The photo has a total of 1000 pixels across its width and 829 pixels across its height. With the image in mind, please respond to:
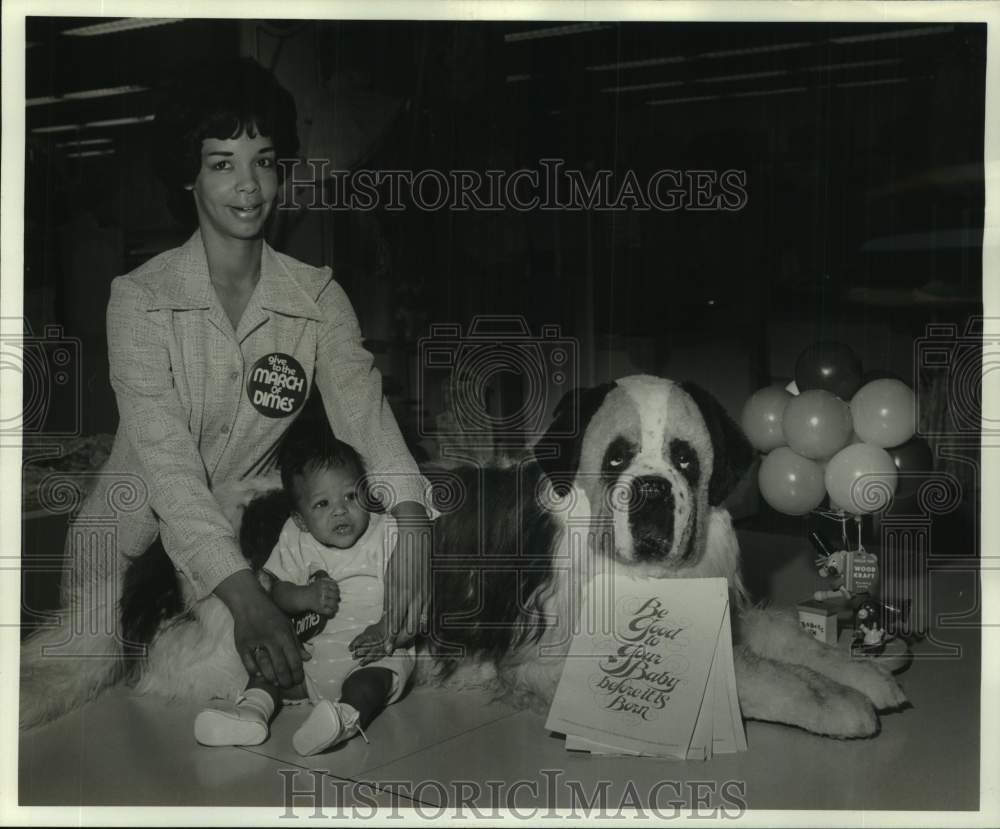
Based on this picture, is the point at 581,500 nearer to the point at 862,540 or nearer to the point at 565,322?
the point at 565,322

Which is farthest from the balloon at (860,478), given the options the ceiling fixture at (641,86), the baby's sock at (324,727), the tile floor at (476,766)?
the baby's sock at (324,727)

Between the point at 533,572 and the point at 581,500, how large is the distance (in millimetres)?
244

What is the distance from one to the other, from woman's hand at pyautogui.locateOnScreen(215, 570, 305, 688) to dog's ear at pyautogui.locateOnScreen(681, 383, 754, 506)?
1240 mm

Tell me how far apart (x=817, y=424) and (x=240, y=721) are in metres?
1.77

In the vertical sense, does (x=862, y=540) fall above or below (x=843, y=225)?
below

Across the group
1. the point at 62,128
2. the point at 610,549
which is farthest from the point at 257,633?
the point at 62,128

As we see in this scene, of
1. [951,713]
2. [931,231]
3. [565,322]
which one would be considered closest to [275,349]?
[565,322]

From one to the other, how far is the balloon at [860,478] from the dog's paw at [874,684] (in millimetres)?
442

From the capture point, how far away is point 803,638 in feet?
10.6

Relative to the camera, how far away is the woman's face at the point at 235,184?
315cm

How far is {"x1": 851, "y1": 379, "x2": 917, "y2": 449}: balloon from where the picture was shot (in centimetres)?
319

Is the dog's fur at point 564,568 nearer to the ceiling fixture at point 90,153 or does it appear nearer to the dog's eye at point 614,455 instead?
the dog's eye at point 614,455

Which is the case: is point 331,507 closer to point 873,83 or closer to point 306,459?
point 306,459

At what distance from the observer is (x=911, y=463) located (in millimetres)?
3234
